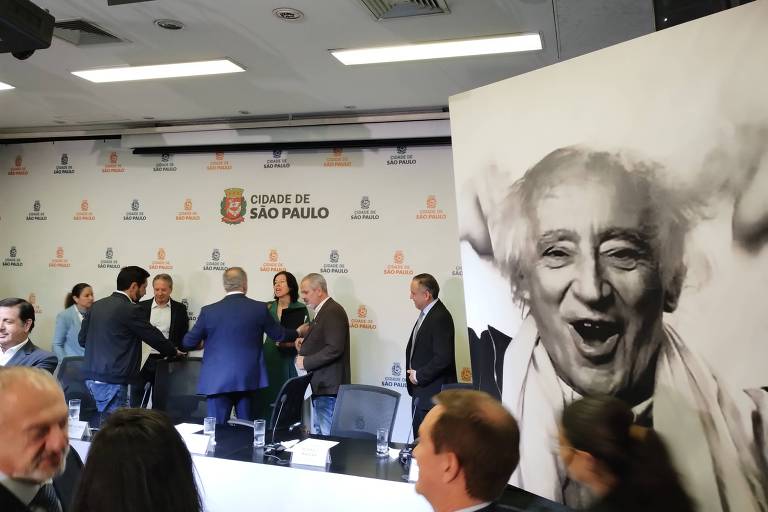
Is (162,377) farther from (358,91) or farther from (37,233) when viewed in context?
(37,233)

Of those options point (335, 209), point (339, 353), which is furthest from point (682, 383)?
point (335, 209)

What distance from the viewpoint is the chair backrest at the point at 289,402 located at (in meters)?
3.65

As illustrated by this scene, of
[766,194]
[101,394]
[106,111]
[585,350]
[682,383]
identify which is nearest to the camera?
[766,194]

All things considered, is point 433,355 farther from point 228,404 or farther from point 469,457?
point 469,457

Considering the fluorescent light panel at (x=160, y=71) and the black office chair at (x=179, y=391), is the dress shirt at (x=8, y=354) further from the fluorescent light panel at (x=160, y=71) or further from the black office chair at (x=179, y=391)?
the fluorescent light panel at (x=160, y=71)

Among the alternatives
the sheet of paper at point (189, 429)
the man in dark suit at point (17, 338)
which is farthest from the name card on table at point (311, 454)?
the man in dark suit at point (17, 338)

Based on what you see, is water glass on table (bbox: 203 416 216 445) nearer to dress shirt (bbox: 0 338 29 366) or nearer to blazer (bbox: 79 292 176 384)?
dress shirt (bbox: 0 338 29 366)

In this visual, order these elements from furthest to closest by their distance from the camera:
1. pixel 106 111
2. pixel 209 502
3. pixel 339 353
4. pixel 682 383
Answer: pixel 106 111 < pixel 339 353 < pixel 209 502 < pixel 682 383

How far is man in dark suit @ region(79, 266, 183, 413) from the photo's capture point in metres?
4.25

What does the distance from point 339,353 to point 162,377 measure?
130cm

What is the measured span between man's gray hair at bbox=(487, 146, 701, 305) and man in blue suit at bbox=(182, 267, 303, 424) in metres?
2.60

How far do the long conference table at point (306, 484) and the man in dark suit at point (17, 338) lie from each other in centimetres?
115

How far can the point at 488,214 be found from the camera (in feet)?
7.68

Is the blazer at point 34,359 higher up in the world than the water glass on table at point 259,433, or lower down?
higher up
